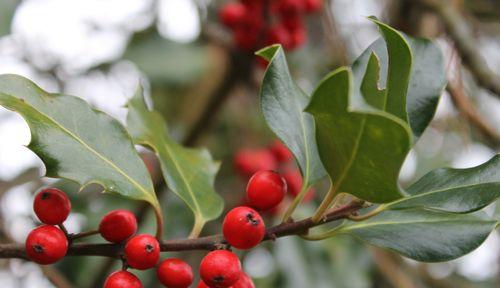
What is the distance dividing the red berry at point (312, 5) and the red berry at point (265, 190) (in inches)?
47.0

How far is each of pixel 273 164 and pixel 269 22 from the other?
0.52 m

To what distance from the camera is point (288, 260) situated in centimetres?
189

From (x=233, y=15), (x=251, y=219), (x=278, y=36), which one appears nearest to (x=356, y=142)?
(x=251, y=219)

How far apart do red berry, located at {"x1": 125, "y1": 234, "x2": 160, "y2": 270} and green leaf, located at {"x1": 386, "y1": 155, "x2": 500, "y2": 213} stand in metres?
0.27

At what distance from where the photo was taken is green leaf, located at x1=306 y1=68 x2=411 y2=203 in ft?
1.90

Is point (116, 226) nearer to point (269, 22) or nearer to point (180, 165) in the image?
point (180, 165)

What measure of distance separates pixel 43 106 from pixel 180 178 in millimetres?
242

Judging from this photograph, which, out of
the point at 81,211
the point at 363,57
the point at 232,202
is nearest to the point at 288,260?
the point at 232,202

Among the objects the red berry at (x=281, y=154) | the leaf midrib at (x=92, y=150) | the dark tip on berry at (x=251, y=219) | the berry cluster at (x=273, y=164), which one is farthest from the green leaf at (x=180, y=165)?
the red berry at (x=281, y=154)

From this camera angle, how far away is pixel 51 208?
703mm

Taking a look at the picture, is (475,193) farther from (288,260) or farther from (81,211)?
(81,211)

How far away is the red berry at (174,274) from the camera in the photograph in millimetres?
702

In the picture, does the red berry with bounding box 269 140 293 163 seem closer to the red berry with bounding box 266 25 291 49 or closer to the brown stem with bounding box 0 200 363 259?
the red berry with bounding box 266 25 291 49

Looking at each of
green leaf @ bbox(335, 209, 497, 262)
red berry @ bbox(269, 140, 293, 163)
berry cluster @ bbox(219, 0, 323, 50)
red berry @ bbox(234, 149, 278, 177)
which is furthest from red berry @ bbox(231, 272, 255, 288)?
red berry @ bbox(269, 140, 293, 163)
